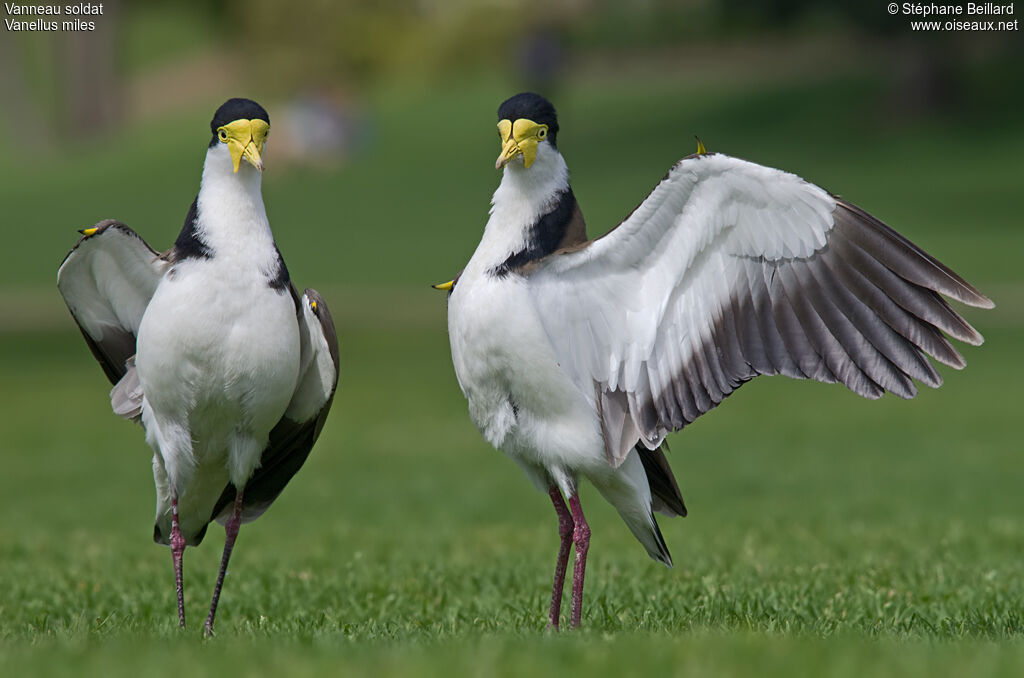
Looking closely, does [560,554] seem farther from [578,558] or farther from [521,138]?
Answer: [521,138]

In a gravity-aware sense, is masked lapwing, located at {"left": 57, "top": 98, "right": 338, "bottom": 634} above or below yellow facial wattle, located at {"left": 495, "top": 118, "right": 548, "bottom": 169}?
below

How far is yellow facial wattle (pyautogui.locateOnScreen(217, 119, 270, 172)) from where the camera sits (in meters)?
6.27

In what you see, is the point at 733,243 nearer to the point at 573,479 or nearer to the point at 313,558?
the point at 573,479

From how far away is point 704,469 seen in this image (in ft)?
46.0

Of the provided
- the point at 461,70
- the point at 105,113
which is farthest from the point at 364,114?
the point at 105,113

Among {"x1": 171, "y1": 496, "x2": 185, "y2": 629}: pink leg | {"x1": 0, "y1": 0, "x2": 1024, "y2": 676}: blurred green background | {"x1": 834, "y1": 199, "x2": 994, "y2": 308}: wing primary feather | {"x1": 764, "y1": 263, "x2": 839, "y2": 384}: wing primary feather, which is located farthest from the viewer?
{"x1": 171, "y1": 496, "x2": 185, "y2": 629}: pink leg

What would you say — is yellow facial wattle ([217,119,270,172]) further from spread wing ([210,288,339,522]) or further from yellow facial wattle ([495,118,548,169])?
yellow facial wattle ([495,118,548,169])

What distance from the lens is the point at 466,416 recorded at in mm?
17625

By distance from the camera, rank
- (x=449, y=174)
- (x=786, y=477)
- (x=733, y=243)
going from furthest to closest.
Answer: (x=449, y=174) → (x=786, y=477) → (x=733, y=243)

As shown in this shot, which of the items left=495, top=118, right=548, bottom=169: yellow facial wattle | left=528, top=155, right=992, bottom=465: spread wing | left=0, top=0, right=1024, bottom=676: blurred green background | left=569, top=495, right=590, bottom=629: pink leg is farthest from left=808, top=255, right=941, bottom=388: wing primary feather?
left=569, top=495, right=590, bottom=629: pink leg

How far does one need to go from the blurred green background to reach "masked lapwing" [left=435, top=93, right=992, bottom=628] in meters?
0.97

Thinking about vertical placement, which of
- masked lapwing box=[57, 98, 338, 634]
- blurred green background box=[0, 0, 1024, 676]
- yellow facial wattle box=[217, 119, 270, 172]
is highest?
yellow facial wattle box=[217, 119, 270, 172]

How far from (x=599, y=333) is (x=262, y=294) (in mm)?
1531

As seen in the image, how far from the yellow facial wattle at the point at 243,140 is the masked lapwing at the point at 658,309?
1.09m
